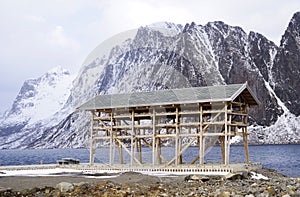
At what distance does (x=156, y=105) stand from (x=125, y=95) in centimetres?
473

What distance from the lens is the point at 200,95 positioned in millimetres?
35312

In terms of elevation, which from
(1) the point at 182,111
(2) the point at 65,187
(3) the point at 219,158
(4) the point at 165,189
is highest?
(1) the point at 182,111

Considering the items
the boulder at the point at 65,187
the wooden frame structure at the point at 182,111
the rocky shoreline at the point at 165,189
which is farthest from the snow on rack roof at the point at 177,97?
the boulder at the point at 65,187

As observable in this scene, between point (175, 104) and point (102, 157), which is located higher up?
point (175, 104)

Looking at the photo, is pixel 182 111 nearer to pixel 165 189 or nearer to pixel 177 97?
pixel 177 97

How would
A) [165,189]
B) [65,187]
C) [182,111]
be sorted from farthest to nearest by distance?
1. [182,111]
2. [165,189]
3. [65,187]

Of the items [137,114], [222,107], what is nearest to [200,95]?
[222,107]

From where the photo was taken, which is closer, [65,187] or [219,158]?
[65,187]

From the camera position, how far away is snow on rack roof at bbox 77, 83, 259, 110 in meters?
34.4

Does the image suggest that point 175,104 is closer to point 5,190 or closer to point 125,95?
point 125,95

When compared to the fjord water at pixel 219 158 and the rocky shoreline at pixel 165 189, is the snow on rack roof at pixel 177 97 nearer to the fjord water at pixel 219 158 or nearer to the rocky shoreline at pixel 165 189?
the fjord water at pixel 219 158

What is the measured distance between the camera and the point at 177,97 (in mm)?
36156

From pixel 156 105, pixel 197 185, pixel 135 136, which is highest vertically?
pixel 156 105

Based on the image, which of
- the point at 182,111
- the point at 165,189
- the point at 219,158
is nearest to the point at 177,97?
the point at 182,111
